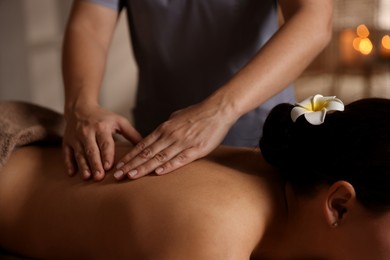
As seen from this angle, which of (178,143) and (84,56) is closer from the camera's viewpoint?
(178,143)

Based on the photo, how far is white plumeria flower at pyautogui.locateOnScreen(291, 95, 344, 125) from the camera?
1124 mm

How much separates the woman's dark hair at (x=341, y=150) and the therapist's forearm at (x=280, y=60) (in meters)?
0.11

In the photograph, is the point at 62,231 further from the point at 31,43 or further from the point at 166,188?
the point at 31,43

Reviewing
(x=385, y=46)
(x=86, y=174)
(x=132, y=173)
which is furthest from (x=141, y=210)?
(x=385, y=46)

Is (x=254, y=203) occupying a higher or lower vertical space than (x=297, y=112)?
lower

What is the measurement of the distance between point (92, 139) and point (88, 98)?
17 cm

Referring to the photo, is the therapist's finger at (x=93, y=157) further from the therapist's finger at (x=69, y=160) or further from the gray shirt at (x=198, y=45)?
the gray shirt at (x=198, y=45)

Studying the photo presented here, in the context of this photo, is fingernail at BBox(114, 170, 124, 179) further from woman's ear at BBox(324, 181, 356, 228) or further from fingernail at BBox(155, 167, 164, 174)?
woman's ear at BBox(324, 181, 356, 228)

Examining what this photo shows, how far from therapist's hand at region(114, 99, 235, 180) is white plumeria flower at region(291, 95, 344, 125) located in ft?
0.53

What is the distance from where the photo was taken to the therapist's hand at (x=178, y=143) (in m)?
1.20

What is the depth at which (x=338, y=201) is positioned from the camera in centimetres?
110

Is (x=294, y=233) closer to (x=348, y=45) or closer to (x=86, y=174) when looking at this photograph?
(x=86, y=174)

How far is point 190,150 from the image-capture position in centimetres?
122

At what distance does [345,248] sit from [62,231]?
1.94ft
